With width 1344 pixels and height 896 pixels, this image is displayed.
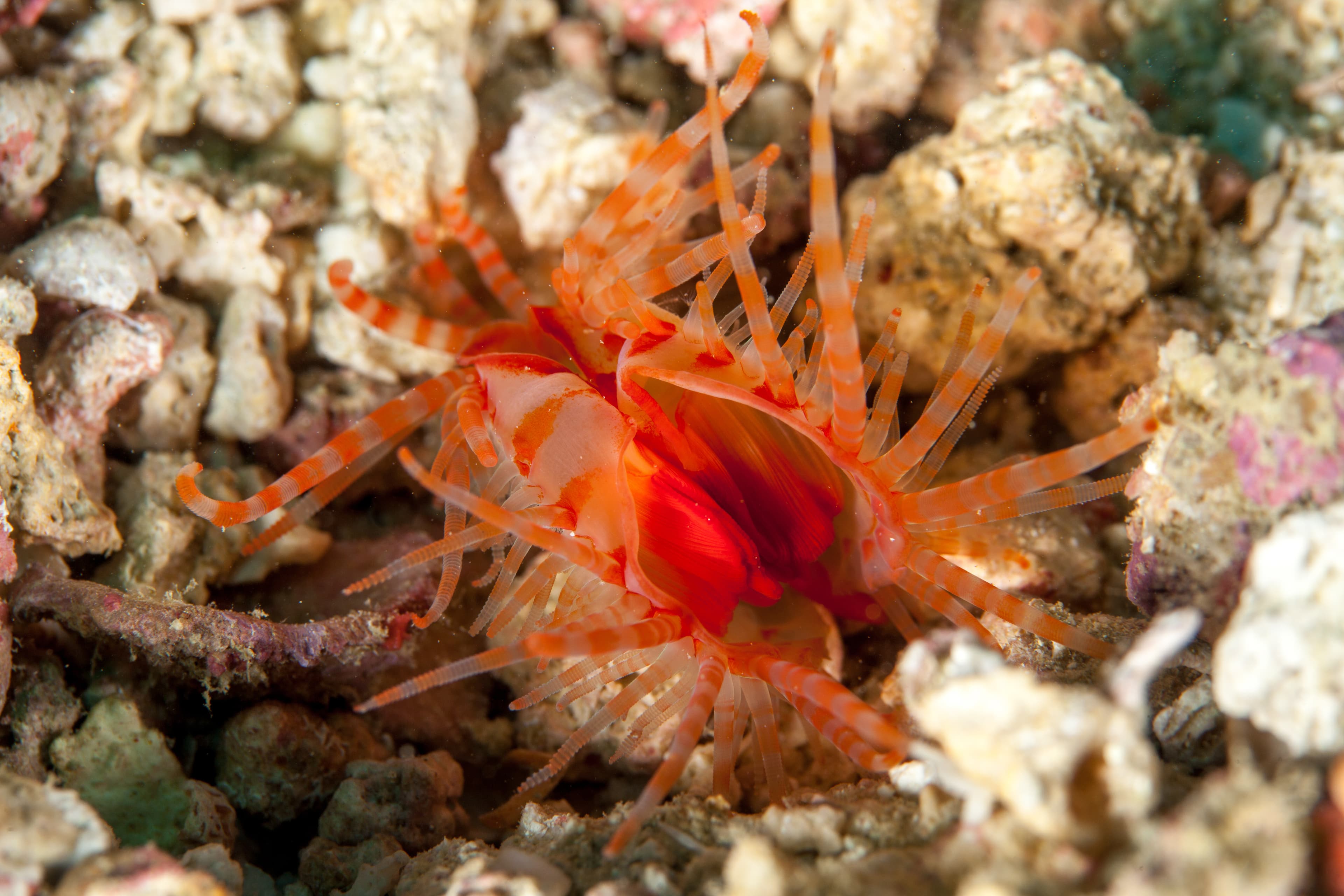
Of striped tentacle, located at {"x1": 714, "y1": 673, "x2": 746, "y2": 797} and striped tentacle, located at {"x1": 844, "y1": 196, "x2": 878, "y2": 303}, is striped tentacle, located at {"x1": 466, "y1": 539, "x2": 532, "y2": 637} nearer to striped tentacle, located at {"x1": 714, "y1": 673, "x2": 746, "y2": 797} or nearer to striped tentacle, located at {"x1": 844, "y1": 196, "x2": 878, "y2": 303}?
Answer: striped tentacle, located at {"x1": 714, "y1": 673, "x2": 746, "y2": 797}

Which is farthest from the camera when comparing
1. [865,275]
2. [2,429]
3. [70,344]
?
[865,275]

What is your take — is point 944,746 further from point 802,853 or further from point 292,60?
point 292,60

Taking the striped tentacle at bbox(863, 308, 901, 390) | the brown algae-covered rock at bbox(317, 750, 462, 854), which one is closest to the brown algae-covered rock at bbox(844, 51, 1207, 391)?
the striped tentacle at bbox(863, 308, 901, 390)

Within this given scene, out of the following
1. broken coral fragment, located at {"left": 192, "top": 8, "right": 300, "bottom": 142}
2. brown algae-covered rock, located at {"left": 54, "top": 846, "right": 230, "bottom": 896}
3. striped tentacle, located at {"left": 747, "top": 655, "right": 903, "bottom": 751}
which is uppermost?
broken coral fragment, located at {"left": 192, "top": 8, "right": 300, "bottom": 142}

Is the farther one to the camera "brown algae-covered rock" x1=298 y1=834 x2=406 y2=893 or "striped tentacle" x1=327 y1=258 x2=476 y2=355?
"striped tentacle" x1=327 y1=258 x2=476 y2=355

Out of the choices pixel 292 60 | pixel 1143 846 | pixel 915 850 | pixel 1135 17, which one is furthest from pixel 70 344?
pixel 1135 17

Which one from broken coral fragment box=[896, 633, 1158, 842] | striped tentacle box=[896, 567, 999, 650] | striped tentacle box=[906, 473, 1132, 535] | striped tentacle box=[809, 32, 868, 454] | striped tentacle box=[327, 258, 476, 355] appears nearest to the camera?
broken coral fragment box=[896, 633, 1158, 842]

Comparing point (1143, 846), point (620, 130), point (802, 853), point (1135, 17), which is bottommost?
point (802, 853)

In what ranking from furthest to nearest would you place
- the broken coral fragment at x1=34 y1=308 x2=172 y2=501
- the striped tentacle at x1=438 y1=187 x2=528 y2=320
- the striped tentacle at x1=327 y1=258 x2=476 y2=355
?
the striped tentacle at x1=438 y1=187 x2=528 y2=320
the striped tentacle at x1=327 y1=258 x2=476 y2=355
the broken coral fragment at x1=34 y1=308 x2=172 y2=501
